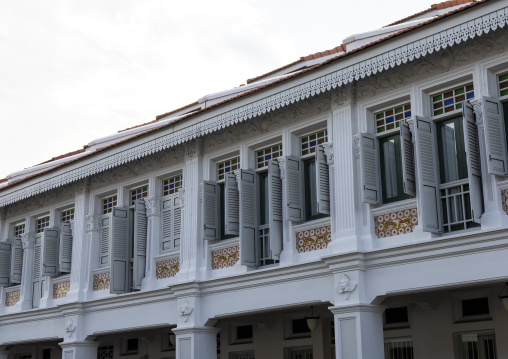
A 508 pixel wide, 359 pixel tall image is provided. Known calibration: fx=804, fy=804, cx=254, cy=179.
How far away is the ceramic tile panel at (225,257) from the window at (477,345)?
12.7 ft

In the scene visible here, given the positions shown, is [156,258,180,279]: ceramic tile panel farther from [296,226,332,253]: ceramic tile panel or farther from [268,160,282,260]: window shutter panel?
[296,226,332,253]: ceramic tile panel

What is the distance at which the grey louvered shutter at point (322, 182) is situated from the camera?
39.7 feet

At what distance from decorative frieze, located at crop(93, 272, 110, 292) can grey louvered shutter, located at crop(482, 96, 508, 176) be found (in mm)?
8578

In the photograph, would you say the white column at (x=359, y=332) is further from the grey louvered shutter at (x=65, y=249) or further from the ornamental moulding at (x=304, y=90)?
the grey louvered shutter at (x=65, y=249)

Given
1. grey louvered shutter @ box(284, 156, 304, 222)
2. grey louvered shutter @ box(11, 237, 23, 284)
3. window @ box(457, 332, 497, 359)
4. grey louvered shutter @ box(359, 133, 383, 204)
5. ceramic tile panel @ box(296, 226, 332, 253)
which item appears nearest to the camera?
grey louvered shutter @ box(359, 133, 383, 204)

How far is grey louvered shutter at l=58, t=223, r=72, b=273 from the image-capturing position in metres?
16.8

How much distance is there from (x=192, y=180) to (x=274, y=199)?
2.33 m

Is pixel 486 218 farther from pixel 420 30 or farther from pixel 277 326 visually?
pixel 277 326

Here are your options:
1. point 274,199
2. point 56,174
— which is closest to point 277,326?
point 274,199

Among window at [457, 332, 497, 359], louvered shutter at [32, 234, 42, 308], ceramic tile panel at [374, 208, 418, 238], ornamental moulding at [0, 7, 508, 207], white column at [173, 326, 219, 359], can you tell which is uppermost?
ornamental moulding at [0, 7, 508, 207]

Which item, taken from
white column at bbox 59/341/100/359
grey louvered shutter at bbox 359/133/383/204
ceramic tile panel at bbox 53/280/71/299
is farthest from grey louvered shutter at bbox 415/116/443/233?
ceramic tile panel at bbox 53/280/71/299

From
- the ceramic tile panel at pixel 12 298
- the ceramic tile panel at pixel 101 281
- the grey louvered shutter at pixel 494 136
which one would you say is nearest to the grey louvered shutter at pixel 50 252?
the ceramic tile panel at pixel 101 281

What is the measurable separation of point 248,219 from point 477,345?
13.3 ft

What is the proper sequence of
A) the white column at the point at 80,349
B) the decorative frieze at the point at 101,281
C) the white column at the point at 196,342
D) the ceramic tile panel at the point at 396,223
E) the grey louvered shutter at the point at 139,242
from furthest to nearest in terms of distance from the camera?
the white column at the point at 80,349, the decorative frieze at the point at 101,281, the grey louvered shutter at the point at 139,242, the white column at the point at 196,342, the ceramic tile panel at the point at 396,223
